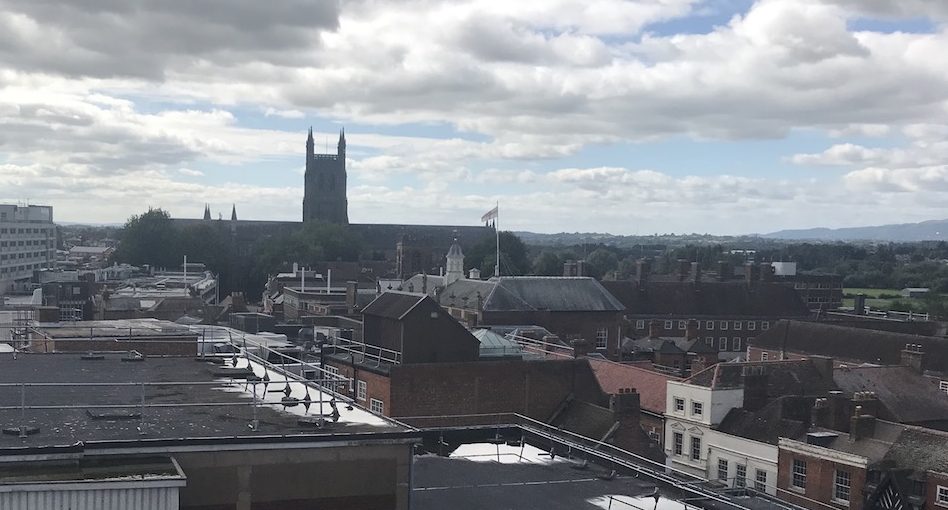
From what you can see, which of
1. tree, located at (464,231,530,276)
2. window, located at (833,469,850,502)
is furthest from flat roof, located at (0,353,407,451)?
tree, located at (464,231,530,276)

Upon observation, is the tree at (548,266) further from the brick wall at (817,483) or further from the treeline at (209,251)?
the brick wall at (817,483)

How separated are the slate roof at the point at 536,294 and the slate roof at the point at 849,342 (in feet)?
41.6

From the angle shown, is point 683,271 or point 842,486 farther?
point 683,271

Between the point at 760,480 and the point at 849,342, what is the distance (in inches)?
1267

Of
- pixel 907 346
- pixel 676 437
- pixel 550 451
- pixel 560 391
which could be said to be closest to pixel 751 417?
pixel 676 437

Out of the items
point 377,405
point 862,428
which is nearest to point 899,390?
point 862,428

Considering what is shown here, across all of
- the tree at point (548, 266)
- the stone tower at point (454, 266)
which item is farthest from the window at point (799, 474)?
the tree at point (548, 266)

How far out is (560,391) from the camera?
130 feet

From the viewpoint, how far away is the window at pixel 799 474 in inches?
1323

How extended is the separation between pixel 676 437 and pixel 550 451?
19.2 m

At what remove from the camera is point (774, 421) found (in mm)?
36969

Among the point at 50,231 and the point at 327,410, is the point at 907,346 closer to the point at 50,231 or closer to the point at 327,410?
the point at 327,410

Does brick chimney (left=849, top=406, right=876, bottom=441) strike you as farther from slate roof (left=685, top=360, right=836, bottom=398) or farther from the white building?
the white building

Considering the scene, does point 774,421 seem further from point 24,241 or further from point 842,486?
point 24,241
